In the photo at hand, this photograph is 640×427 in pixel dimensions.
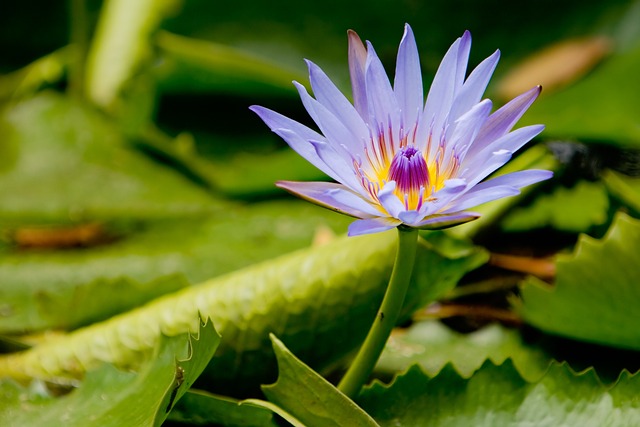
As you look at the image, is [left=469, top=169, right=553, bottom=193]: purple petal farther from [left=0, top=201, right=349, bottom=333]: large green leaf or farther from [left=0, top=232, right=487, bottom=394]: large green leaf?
[left=0, top=201, right=349, bottom=333]: large green leaf

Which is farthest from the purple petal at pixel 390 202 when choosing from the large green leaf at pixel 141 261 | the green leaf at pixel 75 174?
the green leaf at pixel 75 174

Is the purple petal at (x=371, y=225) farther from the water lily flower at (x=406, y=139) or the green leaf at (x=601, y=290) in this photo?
the green leaf at (x=601, y=290)

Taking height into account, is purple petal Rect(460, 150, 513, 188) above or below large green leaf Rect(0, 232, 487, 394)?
above

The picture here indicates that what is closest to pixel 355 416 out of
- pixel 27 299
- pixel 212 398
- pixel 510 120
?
pixel 212 398

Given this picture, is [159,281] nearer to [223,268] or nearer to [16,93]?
[223,268]

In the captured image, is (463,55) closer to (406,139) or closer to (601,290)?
(406,139)

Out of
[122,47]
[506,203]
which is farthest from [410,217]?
[122,47]

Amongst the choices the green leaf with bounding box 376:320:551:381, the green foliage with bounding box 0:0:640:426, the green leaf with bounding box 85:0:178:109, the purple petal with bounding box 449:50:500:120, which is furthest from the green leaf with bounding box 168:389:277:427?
the green leaf with bounding box 85:0:178:109
